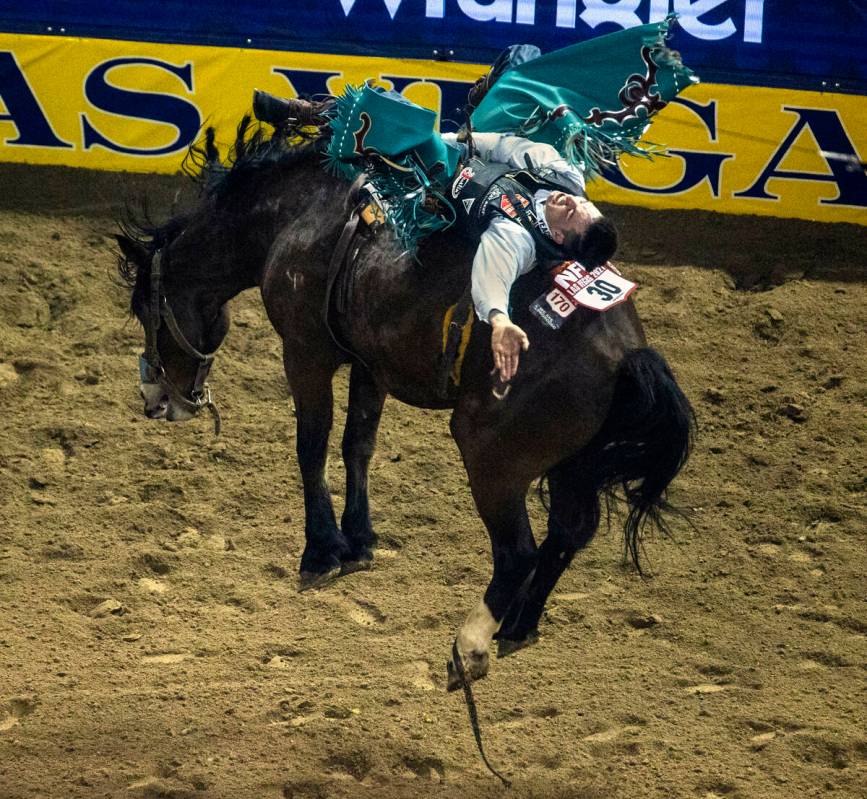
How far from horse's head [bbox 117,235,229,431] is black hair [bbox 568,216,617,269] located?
172 centimetres

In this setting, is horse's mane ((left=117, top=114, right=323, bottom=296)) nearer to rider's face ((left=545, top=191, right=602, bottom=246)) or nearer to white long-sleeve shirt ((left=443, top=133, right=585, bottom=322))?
white long-sleeve shirt ((left=443, top=133, right=585, bottom=322))

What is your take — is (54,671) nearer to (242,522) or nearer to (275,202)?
(242,522)

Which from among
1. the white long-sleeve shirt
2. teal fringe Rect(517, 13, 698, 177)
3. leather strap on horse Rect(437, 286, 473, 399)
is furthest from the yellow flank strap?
teal fringe Rect(517, 13, 698, 177)

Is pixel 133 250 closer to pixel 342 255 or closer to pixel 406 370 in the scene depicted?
pixel 342 255

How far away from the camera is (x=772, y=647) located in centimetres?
568

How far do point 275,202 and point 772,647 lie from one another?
2779 millimetres

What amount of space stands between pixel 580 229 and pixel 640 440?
2.25 feet

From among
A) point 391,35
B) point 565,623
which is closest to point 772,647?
point 565,623

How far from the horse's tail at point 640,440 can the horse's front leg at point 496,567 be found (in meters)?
0.20

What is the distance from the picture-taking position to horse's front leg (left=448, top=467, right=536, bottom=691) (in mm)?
4238

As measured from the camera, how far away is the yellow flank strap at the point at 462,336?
416cm

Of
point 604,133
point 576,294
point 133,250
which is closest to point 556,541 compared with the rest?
point 576,294

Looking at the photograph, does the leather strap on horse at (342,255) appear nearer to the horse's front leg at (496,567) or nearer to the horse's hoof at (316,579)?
the horse's front leg at (496,567)

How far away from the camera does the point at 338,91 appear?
315 inches
